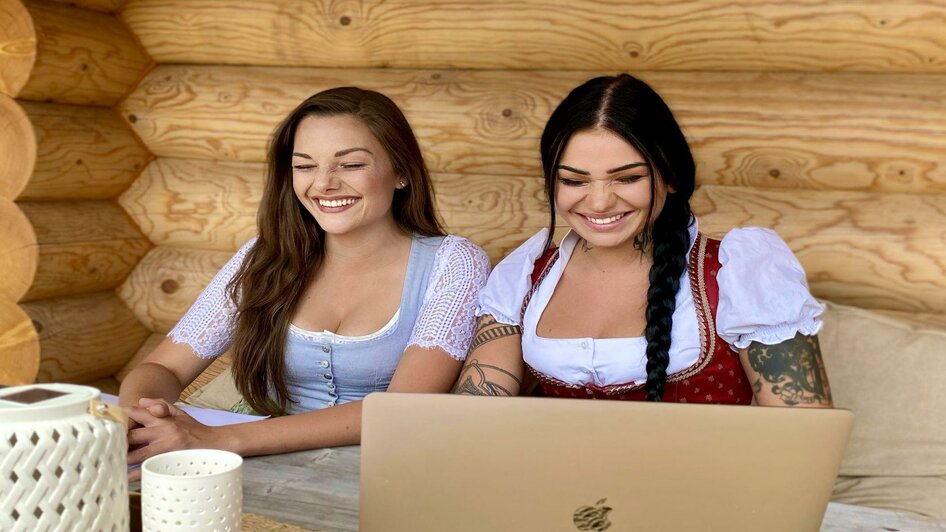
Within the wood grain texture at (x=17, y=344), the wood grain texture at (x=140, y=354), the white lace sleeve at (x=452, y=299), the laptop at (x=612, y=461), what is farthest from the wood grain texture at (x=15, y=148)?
the laptop at (x=612, y=461)

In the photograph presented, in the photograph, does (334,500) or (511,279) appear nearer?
(334,500)

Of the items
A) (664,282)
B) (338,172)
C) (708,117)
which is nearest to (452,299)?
(338,172)

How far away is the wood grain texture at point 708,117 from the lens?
269 cm

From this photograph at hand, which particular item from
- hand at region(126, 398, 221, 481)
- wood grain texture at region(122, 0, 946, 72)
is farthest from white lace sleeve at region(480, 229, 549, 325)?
wood grain texture at region(122, 0, 946, 72)

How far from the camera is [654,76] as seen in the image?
2.92m

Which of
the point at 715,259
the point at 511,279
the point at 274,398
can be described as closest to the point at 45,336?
A: the point at 274,398

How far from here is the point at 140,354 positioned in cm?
367

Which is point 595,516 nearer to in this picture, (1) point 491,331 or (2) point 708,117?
(1) point 491,331

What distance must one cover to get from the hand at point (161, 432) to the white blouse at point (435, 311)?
54 cm

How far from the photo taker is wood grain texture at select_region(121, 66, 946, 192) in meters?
2.69

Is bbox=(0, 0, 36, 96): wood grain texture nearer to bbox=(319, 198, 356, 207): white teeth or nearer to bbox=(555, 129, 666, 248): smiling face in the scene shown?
bbox=(319, 198, 356, 207): white teeth

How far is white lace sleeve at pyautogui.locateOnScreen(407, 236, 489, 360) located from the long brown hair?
0.15 metres

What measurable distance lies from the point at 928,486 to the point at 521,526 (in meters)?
1.69

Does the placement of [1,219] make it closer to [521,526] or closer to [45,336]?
[45,336]
